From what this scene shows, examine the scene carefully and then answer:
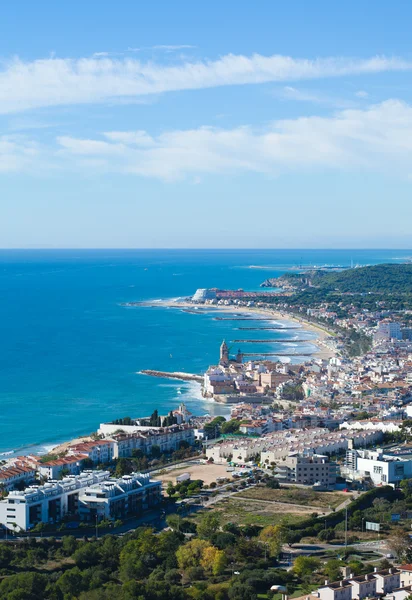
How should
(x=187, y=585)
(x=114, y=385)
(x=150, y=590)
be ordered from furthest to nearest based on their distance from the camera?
A: (x=114, y=385), (x=187, y=585), (x=150, y=590)

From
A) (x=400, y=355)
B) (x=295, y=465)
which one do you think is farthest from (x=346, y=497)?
(x=400, y=355)

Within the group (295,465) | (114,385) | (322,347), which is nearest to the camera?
(295,465)

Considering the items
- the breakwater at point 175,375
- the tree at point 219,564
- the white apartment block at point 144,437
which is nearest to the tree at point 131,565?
the tree at point 219,564

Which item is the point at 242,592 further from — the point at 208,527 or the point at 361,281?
the point at 361,281

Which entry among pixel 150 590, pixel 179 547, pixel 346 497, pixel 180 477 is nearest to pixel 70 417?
pixel 180 477

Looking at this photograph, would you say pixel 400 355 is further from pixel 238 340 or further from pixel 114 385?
pixel 114 385

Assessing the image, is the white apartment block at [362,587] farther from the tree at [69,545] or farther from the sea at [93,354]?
the sea at [93,354]

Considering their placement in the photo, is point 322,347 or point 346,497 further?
point 322,347
